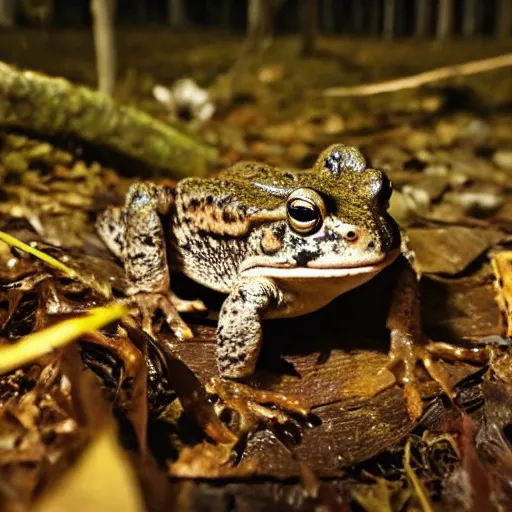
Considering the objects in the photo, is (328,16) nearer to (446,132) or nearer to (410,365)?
(446,132)

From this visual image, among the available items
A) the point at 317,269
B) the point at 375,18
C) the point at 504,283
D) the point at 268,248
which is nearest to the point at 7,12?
the point at 268,248

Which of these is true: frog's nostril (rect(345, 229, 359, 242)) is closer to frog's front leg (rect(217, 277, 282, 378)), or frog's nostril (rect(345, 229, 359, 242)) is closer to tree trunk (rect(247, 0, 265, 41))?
frog's front leg (rect(217, 277, 282, 378))

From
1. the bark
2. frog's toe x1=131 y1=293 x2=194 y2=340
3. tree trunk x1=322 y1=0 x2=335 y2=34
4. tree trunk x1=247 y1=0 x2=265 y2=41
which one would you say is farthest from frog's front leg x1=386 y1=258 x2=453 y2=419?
tree trunk x1=322 y1=0 x2=335 y2=34

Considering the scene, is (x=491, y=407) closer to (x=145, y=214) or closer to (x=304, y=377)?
(x=304, y=377)

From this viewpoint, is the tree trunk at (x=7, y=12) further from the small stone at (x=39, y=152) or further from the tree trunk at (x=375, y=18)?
the tree trunk at (x=375, y=18)

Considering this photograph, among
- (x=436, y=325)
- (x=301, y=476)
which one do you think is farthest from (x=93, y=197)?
(x=301, y=476)

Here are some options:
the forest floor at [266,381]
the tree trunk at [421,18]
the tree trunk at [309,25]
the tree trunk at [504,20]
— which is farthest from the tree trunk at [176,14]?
the tree trunk at [504,20]

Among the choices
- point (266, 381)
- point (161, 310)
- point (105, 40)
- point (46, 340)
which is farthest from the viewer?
point (105, 40)
